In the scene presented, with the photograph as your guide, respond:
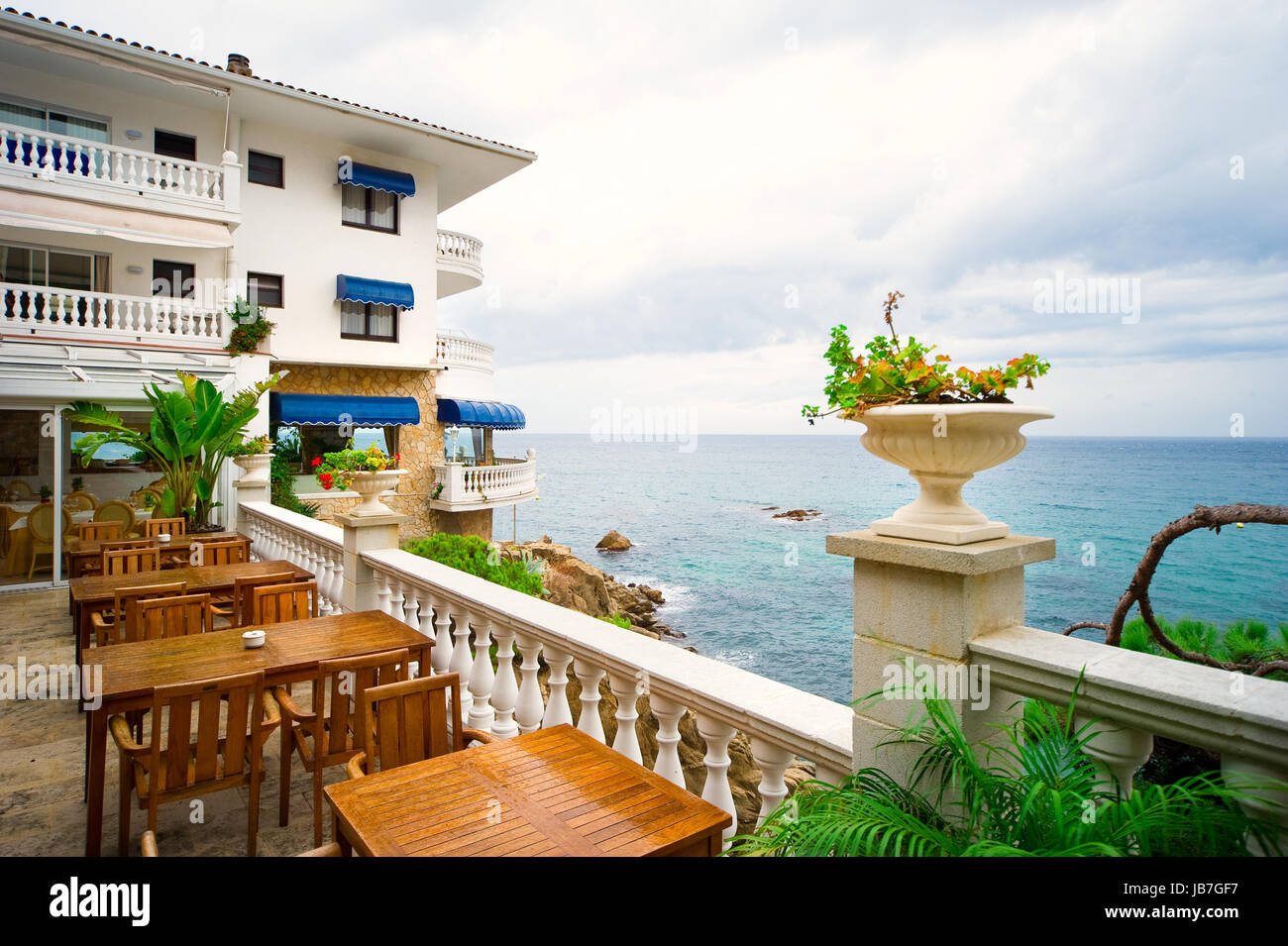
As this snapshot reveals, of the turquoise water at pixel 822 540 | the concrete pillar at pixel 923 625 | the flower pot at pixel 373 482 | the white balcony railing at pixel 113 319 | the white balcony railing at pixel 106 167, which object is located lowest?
the turquoise water at pixel 822 540

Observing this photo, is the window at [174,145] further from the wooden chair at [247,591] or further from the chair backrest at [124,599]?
the wooden chair at [247,591]

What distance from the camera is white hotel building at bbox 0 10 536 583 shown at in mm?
12039

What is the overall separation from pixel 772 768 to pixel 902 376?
147 cm

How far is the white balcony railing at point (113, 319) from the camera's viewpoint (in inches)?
483

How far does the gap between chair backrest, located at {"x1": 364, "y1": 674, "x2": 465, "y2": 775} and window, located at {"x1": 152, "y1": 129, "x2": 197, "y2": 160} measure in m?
18.3

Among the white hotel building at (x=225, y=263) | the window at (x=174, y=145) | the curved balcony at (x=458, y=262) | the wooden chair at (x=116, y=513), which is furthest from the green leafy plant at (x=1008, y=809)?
the curved balcony at (x=458, y=262)

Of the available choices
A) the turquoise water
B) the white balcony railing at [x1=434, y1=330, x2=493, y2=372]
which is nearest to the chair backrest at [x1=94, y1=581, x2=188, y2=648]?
the turquoise water

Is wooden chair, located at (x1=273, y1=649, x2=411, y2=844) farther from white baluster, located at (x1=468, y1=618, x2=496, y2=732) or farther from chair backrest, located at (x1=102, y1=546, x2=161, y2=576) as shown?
chair backrest, located at (x1=102, y1=546, x2=161, y2=576)

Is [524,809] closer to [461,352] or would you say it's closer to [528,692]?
[528,692]

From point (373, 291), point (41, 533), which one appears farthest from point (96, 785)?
point (373, 291)

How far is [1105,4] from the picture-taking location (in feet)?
23.2

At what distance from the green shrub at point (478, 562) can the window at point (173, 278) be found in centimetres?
884

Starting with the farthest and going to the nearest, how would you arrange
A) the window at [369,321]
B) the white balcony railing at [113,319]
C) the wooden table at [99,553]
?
the window at [369,321] < the white balcony railing at [113,319] < the wooden table at [99,553]
